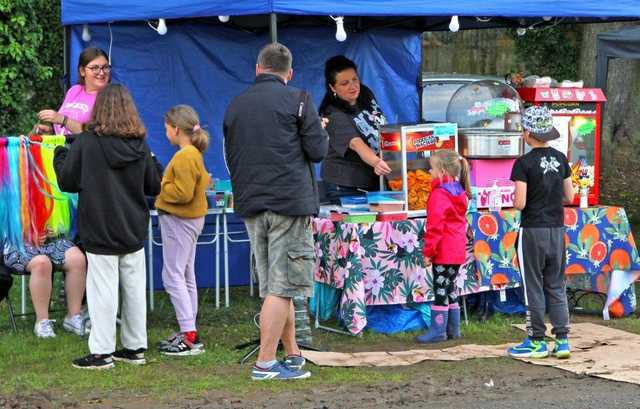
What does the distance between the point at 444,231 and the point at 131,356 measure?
209 cm

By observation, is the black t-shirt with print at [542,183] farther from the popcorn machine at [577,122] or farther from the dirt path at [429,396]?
the popcorn machine at [577,122]

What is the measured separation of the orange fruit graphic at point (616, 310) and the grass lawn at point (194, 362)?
0.10 metres

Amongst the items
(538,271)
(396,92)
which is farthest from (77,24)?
(538,271)

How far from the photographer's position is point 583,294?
29.4 ft

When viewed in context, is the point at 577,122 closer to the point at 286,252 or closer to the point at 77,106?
the point at 286,252

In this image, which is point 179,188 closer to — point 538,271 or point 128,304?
point 128,304

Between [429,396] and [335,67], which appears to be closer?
[429,396]

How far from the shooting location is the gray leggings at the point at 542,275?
668 centimetres

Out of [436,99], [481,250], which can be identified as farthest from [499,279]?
[436,99]

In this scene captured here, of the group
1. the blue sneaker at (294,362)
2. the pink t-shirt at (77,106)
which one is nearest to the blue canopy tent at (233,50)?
the pink t-shirt at (77,106)

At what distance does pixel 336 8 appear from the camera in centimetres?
688

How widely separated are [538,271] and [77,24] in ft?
11.9

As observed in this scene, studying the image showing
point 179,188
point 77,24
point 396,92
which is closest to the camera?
point 179,188

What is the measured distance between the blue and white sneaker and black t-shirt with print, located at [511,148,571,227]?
1.64 meters
